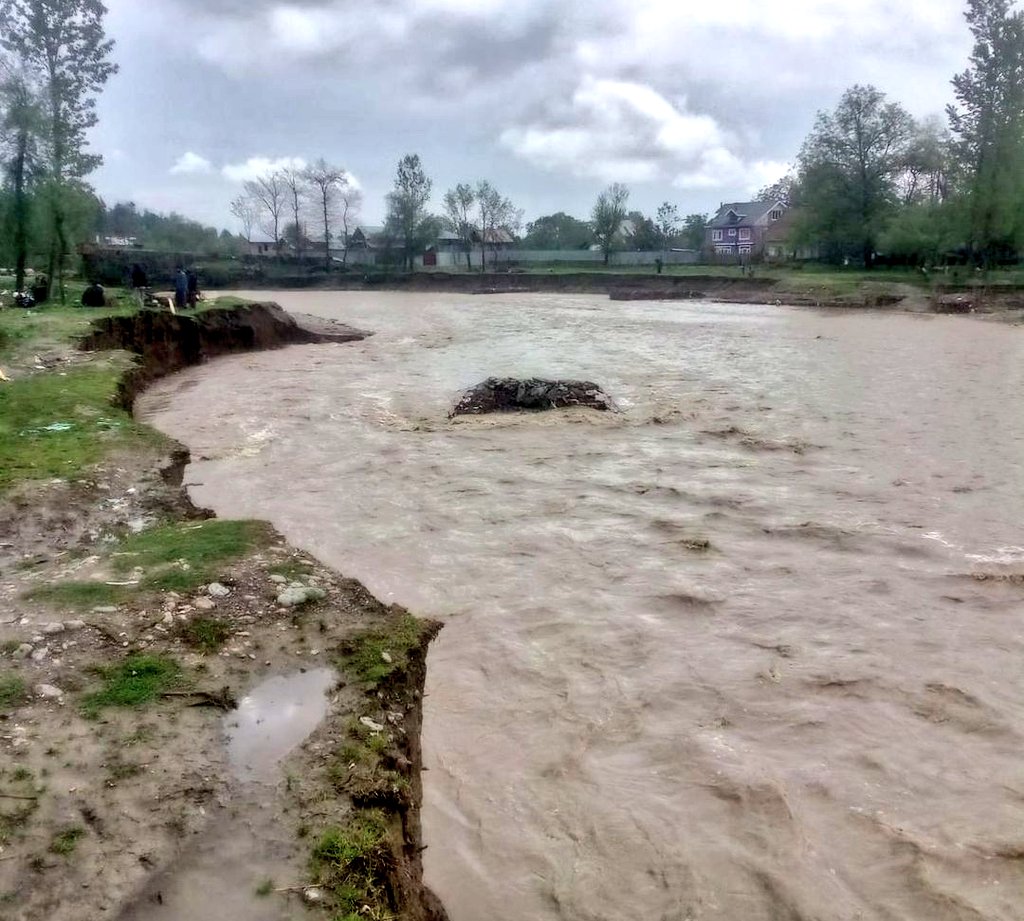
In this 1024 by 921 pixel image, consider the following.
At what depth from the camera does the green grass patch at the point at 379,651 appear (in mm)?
5512

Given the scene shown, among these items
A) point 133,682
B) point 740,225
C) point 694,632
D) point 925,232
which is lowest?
point 694,632

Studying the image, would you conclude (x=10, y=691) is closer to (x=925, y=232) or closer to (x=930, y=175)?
(x=925, y=232)

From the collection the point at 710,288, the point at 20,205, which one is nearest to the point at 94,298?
the point at 20,205

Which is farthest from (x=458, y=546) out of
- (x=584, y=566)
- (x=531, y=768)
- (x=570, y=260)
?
(x=570, y=260)

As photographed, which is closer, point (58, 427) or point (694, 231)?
point (58, 427)

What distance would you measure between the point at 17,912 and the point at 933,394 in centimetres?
2006

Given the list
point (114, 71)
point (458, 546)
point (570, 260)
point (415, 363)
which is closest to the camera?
point (458, 546)

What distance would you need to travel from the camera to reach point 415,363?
26781mm

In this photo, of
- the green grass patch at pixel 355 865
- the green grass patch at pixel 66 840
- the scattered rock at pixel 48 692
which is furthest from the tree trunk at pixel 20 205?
the green grass patch at pixel 355 865

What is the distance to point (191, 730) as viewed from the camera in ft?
15.3

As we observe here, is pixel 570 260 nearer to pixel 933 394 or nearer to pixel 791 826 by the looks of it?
pixel 933 394

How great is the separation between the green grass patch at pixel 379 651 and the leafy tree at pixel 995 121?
51.4 m

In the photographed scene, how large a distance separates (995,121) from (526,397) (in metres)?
44.7

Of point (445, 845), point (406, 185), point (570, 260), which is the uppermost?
point (406, 185)
